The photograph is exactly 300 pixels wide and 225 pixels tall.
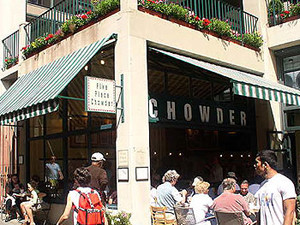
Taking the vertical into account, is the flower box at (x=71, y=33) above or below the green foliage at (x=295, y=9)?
below

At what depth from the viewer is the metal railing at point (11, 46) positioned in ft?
42.3

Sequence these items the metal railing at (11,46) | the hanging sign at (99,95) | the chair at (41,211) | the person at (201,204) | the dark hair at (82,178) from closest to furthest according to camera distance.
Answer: the dark hair at (82,178)
the person at (201,204)
the hanging sign at (99,95)
the chair at (41,211)
the metal railing at (11,46)

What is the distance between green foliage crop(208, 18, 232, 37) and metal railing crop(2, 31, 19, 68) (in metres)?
6.74

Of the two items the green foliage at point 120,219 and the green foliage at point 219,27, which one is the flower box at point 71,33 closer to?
the green foliage at point 219,27

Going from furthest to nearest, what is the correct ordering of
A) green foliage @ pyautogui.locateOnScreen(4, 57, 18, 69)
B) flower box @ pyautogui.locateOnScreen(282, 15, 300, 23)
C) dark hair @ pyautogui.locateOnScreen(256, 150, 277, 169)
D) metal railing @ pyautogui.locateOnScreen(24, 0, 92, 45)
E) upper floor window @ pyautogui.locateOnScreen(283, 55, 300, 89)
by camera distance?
green foliage @ pyautogui.locateOnScreen(4, 57, 18, 69) < upper floor window @ pyautogui.locateOnScreen(283, 55, 300, 89) < flower box @ pyautogui.locateOnScreen(282, 15, 300, 23) < metal railing @ pyautogui.locateOnScreen(24, 0, 92, 45) < dark hair @ pyautogui.locateOnScreen(256, 150, 277, 169)

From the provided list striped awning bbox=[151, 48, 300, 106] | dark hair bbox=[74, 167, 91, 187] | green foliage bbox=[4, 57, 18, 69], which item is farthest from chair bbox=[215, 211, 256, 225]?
green foliage bbox=[4, 57, 18, 69]

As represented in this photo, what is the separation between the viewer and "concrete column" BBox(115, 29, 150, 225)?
287 inches

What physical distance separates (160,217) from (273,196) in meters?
3.67

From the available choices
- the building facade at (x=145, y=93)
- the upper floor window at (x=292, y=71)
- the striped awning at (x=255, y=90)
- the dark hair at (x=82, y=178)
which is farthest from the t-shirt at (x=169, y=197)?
the upper floor window at (x=292, y=71)

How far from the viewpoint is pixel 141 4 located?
320 inches

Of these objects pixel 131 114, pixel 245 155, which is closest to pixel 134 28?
pixel 131 114

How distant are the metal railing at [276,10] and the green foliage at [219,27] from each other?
2.27 m

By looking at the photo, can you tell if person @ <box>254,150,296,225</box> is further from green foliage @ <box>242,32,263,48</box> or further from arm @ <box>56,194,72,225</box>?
green foliage @ <box>242,32,263,48</box>

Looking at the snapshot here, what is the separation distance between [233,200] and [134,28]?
4.08 metres
